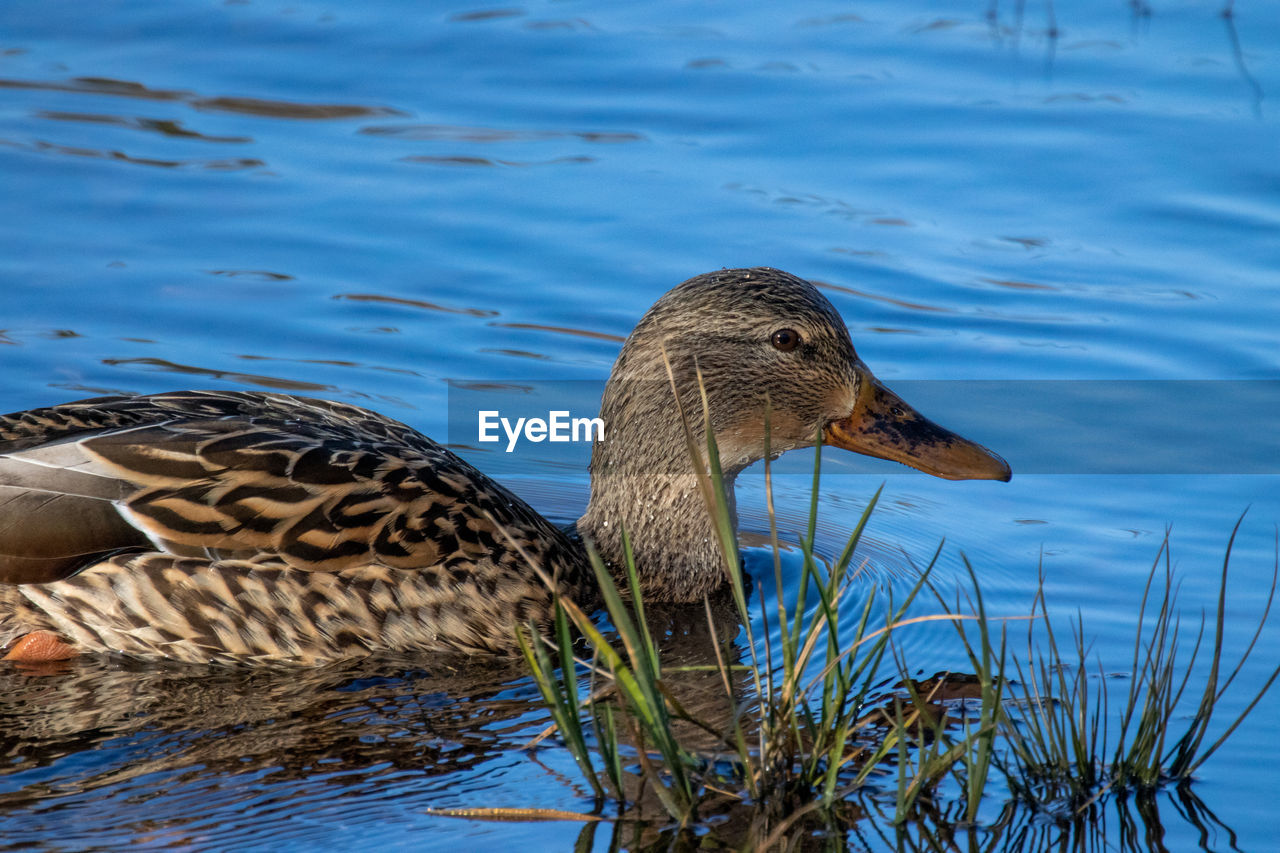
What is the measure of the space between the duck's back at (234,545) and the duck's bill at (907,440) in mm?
1387

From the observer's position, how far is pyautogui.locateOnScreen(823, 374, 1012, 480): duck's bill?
6434mm

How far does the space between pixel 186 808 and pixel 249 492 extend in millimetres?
1303

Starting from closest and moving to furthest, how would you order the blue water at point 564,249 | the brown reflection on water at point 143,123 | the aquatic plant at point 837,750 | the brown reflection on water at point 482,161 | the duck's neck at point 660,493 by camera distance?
the aquatic plant at point 837,750, the blue water at point 564,249, the duck's neck at point 660,493, the brown reflection on water at point 482,161, the brown reflection on water at point 143,123

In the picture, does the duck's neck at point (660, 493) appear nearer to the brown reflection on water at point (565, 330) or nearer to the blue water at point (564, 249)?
the blue water at point (564, 249)

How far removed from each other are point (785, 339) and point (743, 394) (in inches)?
9.9

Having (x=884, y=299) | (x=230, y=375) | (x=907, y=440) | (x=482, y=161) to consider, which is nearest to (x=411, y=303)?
(x=230, y=375)

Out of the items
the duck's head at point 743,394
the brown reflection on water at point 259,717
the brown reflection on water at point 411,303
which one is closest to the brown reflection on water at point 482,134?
the brown reflection on water at point 411,303

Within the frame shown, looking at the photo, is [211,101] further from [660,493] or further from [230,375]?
[660,493]

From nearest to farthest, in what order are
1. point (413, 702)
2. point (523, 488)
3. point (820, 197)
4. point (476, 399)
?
point (413, 702), point (523, 488), point (476, 399), point (820, 197)

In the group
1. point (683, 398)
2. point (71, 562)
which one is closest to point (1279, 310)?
point (683, 398)

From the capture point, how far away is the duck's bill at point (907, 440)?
21.1 feet

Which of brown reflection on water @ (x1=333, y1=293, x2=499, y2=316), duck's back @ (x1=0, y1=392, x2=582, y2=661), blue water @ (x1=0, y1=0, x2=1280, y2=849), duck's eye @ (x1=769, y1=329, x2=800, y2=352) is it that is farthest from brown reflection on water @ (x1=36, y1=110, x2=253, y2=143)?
duck's eye @ (x1=769, y1=329, x2=800, y2=352)

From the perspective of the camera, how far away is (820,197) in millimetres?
9961

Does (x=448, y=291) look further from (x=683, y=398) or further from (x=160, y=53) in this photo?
(x=160, y=53)
